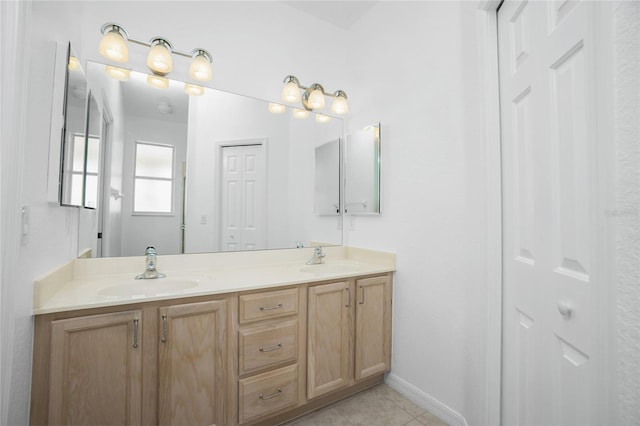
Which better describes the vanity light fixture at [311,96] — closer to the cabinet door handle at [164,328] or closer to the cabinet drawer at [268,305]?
the cabinet drawer at [268,305]

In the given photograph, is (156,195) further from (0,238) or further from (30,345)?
(0,238)

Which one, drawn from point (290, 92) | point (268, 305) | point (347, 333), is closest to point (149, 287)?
point (268, 305)

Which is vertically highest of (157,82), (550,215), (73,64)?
(157,82)

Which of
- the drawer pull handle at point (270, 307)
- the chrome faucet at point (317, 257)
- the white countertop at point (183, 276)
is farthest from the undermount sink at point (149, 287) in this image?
the chrome faucet at point (317, 257)

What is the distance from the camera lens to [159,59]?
160cm

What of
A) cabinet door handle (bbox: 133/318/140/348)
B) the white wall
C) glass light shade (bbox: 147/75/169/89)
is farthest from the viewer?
glass light shade (bbox: 147/75/169/89)

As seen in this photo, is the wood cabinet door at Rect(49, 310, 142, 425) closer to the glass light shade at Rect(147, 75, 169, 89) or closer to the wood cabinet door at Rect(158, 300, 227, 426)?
the wood cabinet door at Rect(158, 300, 227, 426)

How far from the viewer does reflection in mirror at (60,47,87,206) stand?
3.99 ft

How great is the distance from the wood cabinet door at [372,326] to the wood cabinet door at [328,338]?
0.29ft

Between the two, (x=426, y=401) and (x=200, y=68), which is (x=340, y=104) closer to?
(x=200, y=68)

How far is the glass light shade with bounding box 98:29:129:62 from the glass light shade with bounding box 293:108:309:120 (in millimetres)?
1119

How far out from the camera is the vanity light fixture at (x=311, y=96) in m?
2.06

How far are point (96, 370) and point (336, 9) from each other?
2.75 meters

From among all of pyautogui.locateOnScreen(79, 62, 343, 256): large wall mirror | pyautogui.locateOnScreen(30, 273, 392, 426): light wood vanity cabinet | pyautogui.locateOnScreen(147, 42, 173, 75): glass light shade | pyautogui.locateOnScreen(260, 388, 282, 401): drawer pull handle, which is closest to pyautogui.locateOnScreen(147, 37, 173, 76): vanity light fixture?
pyautogui.locateOnScreen(147, 42, 173, 75): glass light shade
